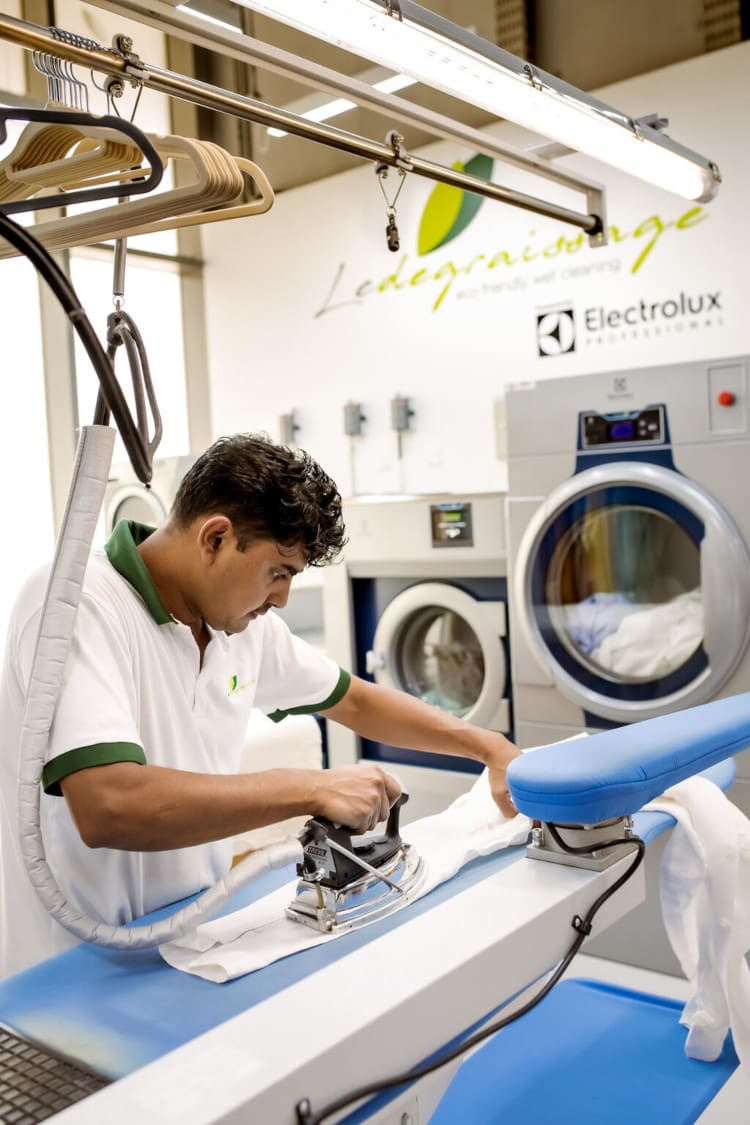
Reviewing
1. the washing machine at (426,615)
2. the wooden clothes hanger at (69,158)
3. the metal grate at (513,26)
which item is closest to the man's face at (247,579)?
the wooden clothes hanger at (69,158)

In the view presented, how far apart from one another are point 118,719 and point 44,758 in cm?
10

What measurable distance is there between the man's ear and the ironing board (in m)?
0.49

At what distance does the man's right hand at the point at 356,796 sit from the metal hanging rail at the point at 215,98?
0.99m

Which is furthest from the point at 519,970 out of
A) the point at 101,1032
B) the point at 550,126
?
the point at 550,126

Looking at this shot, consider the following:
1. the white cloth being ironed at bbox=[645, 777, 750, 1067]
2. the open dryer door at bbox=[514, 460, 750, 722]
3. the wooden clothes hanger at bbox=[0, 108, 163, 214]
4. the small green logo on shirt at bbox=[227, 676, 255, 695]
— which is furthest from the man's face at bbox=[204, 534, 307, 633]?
the open dryer door at bbox=[514, 460, 750, 722]

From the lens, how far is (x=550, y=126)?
1.84m

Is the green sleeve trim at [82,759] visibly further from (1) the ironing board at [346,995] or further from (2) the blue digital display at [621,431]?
(2) the blue digital display at [621,431]

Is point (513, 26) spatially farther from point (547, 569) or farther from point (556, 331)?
point (547, 569)

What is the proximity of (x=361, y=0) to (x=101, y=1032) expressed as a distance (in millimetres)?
1299

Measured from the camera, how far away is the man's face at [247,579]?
1.50m

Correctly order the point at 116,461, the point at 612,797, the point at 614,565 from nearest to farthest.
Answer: the point at 612,797 → the point at 614,565 → the point at 116,461

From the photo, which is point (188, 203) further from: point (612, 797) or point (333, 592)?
point (333, 592)

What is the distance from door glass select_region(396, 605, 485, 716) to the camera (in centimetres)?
348

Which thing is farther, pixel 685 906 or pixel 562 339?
pixel 562 339
